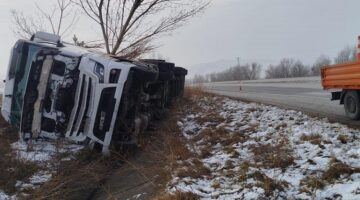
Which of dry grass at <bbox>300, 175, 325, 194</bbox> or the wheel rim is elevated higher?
the wheel rim

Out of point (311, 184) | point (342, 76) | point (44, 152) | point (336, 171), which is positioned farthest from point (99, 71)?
point (342, 76)

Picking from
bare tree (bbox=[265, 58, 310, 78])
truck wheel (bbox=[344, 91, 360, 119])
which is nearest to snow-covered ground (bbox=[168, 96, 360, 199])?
truck wheel (bbox=[344, 91, 360, 119])

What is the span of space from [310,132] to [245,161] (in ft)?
5.62

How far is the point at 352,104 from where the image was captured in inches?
373

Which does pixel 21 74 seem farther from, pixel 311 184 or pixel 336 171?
pixel 336 171

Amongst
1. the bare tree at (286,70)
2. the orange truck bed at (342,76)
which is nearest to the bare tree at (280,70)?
the bare tree at (286,70)

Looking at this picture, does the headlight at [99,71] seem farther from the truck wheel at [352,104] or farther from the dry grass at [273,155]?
Answer: the truck wheel at [352,104]

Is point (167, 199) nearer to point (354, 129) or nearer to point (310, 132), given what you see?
point (310, 132)

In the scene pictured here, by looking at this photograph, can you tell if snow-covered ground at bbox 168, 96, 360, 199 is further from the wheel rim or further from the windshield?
the windshield

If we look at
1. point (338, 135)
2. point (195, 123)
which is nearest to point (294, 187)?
point (338, 135)

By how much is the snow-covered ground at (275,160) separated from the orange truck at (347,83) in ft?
3.65

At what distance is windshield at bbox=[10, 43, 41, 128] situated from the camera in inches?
280

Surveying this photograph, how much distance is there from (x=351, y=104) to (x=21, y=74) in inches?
271

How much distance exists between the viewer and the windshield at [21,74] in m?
7.11
